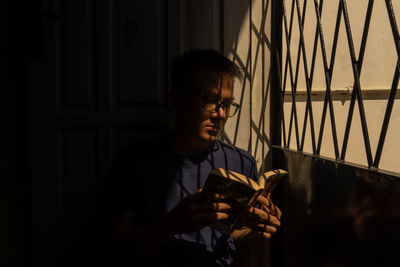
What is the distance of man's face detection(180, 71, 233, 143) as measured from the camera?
1.35 meters

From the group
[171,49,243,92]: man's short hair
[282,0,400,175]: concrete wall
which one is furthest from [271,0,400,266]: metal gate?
[282,0,400,175]: concrete wall

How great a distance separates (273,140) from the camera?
199 cm

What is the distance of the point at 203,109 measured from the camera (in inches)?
53.2

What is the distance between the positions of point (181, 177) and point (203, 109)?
0.28 meters

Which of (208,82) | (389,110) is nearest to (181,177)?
(208,82)

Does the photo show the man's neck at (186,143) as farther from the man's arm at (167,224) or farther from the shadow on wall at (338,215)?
the shadow on wall at (338,215)

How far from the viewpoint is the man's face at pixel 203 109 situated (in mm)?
1353

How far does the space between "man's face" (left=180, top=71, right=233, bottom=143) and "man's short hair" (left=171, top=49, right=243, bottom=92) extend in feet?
0.07

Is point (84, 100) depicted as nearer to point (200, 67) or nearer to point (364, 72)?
point (200, 67)

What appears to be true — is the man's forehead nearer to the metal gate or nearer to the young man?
the young man

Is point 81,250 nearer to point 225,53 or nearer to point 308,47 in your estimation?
point 225,53

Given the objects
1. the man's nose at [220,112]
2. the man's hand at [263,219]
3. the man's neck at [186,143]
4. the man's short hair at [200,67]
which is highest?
the man's short hair at [200,67]

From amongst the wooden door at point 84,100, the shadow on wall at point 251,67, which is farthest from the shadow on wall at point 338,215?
the wooden door at point 84,100

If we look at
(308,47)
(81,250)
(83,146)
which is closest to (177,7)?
(83,146)
